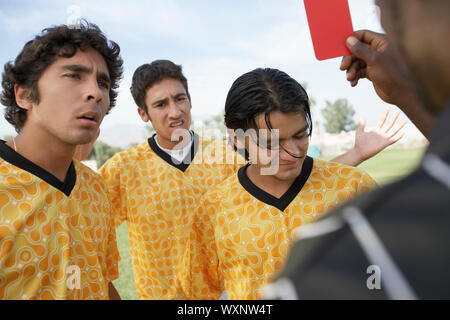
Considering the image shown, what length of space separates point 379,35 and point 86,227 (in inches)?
60.9

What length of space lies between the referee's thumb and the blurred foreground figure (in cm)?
93

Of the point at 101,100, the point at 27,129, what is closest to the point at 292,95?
the point at 101,100

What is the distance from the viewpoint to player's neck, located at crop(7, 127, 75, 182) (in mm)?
1608

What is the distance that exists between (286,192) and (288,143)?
0.25 metres

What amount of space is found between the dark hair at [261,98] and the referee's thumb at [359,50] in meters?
0.47

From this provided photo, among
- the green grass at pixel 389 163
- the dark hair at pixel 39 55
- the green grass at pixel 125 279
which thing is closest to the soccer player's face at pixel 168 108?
the dark hair at pixel 39 55

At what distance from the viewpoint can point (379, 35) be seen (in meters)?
1.28

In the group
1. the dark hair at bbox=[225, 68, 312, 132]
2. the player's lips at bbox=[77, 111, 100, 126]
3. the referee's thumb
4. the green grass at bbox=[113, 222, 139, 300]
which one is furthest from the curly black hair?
the green grass at bbox=[113, 222, 139, 300]

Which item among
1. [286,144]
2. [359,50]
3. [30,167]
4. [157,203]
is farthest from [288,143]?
[30,167]

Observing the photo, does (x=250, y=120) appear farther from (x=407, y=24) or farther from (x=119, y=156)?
(x=407, y=24)

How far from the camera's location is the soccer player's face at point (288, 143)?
160 cm

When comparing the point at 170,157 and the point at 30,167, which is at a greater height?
the point at 170,157

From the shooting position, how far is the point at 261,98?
1.72 meters

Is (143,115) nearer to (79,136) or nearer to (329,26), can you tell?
(79,136)
